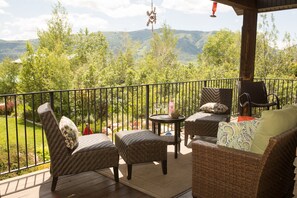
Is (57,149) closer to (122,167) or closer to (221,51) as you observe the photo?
(122,167)

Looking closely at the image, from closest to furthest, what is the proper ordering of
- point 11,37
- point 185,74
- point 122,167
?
point 122,167 → point 185,74 → point 11,37

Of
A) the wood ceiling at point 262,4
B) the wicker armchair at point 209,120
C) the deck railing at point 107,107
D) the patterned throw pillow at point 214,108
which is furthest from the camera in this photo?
the wood ceiling at point 262,4

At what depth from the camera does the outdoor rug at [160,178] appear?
2.72 meters

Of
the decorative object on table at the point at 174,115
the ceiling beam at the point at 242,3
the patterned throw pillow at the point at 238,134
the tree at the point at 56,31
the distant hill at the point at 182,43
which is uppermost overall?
the distant hill at the point at 182,43

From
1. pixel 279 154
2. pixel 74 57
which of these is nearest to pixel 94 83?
pixel 74 57

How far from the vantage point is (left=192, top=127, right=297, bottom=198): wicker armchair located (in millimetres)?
1903

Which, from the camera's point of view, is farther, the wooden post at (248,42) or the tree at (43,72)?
the tree at (43,72)

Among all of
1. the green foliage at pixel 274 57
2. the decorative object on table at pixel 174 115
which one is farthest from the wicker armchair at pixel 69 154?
the green foliage at pixel 274 57

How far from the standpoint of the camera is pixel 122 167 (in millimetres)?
3346

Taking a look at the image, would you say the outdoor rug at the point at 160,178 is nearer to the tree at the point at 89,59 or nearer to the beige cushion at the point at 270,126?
the beige cushion at the point at 270,126

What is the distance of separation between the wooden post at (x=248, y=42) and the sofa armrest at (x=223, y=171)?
4.40m

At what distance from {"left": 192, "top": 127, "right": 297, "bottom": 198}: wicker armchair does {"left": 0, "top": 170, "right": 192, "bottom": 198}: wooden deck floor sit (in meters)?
0.49

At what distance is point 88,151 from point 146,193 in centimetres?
72

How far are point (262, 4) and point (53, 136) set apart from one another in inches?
208
